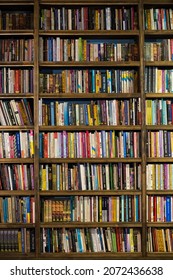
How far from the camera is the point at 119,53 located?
4555 mm

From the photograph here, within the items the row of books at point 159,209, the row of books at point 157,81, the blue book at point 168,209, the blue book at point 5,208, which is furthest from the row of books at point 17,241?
the row of books at point 157,81

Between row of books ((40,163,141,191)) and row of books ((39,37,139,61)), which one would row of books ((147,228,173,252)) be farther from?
row of books ((39,37,139,61))

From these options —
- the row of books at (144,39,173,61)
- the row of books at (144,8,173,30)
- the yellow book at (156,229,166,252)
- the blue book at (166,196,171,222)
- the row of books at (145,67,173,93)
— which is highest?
the row of books at (144,8,173,30)

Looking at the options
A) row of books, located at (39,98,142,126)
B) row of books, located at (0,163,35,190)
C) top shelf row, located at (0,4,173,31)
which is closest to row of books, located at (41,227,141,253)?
row of books, located at (0,163,35,190)

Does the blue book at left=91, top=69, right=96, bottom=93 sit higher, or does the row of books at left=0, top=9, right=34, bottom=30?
the row of books at left=0, top=9, right=34, bottom=30

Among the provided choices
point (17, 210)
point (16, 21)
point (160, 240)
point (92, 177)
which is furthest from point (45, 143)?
point (160, 240)

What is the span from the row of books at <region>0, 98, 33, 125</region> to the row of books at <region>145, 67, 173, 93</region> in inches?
43.7

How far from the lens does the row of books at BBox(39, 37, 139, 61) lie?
4.53 metres

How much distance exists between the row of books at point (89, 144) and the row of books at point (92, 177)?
0.10 metres

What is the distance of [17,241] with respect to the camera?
449 centimetres

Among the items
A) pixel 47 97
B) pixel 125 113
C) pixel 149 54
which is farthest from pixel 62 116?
pixel 149 54

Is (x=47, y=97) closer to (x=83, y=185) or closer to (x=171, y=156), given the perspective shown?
(x=83, y=185)

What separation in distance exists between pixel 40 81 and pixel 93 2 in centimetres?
88

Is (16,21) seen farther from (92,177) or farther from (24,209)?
(24,209)
